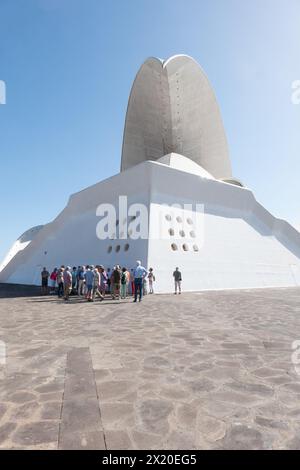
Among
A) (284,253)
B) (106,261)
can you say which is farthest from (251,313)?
(284,253)

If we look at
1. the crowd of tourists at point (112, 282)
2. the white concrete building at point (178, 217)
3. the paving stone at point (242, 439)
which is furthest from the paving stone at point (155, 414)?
the white concrete building at point (178, 217)

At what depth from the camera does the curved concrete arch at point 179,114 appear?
29969 mm

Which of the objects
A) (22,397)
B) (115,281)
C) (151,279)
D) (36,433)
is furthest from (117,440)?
(151,279)

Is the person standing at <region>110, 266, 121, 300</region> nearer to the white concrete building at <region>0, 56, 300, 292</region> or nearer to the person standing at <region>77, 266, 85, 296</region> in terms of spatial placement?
the white concrete building at <region>0, 56, 300, 292</region>

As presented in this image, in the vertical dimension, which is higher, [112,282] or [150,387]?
[112,282]

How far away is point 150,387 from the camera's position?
3.27 meters

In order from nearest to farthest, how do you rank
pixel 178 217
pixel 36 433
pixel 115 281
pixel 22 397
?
pixel 36 433
pixel 22 397
pixel 115 281
pixel 178 217

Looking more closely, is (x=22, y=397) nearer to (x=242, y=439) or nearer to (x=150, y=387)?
(x=150, y=387)

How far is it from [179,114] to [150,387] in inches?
1205

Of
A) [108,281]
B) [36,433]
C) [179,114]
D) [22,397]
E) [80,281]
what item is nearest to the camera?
[36,433]

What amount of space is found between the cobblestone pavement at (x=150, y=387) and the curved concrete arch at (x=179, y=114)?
26268 millimetres

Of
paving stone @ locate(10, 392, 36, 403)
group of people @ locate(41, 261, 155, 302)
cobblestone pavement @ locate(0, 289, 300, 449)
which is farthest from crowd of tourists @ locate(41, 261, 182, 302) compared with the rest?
paving stone @ locate(10, 392, 36, 403)

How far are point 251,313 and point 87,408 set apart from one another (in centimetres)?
634
